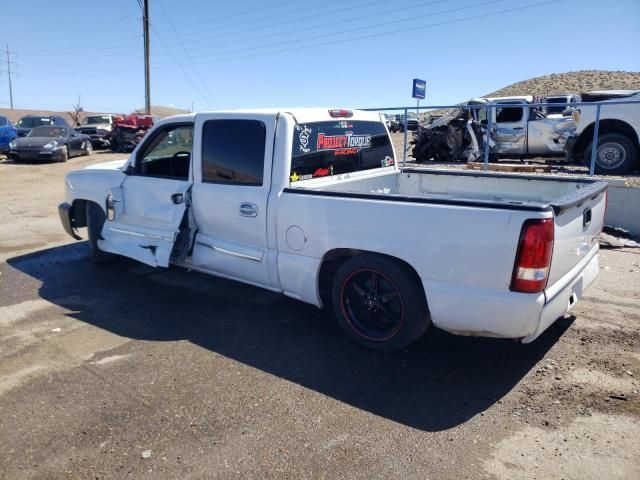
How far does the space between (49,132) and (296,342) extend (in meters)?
18.8

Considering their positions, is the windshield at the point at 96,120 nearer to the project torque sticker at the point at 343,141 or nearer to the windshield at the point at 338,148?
the windshield at the point at 338,148

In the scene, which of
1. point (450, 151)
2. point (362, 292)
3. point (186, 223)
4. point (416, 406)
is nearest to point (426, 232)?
point (362, 292)

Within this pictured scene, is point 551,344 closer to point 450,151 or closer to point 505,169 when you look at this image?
point 505,169

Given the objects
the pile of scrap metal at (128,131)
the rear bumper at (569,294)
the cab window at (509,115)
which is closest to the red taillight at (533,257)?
the rear bumper at (569,294)

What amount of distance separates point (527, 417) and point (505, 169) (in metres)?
7.42

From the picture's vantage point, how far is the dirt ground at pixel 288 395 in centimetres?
273

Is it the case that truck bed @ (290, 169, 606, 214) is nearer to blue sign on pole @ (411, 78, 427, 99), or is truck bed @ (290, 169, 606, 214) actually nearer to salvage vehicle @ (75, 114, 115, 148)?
blue sign on pole @ (411, 78, 427, 99)

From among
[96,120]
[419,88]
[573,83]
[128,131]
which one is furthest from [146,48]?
[573,83]

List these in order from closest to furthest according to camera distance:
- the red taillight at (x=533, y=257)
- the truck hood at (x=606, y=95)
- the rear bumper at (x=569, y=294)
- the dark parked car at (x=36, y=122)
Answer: the red taillight at (x=533, y=257)
the rear bumper at (x=569, y=294)
the truck hood at (x=606, y=95)
the dark parked car at (x=36, y=122)

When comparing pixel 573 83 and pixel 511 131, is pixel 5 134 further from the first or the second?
pixel 573 83

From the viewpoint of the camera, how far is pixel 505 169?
974 cm

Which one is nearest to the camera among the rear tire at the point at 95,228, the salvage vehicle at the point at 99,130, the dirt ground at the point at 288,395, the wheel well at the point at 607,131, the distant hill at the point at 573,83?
the dirt ground at the point at 288,395

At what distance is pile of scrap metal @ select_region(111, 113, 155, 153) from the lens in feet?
73.7

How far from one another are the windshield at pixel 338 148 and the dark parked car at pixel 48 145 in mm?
16349
